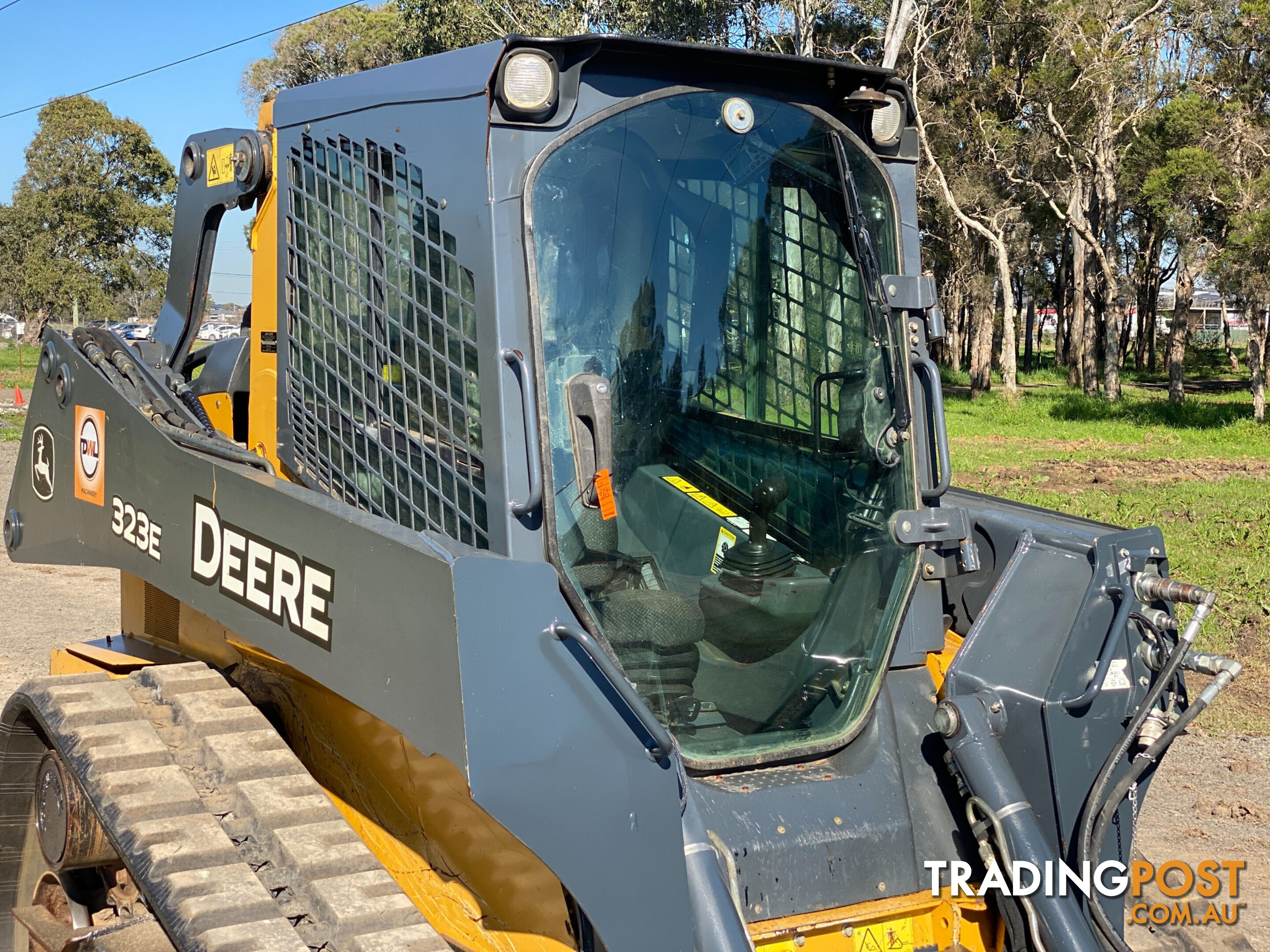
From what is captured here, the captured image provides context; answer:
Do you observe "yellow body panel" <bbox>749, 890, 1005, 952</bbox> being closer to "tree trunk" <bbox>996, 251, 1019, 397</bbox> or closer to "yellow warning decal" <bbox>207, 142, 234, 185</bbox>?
"yellow warning decal" <bbox>207, 142, 234, 185</bbox>

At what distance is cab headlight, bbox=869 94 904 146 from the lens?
2.72 m

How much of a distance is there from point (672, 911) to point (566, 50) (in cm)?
154

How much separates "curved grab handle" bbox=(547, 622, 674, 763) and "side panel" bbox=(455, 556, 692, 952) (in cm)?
2

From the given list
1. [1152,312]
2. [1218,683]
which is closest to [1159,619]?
[1218,683]

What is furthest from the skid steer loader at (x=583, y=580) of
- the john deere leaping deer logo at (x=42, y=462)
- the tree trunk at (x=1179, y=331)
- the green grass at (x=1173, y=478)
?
the tree trunk at (x=1179, y=331)

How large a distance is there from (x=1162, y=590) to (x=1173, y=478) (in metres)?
13.1

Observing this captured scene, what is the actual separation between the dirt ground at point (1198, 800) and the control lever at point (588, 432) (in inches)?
72.1

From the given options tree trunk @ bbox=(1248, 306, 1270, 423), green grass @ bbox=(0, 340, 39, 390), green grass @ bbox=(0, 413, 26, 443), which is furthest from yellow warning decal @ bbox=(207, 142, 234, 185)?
tree trunk @ bbox=(1248, 306, 1270, 423)

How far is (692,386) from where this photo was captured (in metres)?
2.62

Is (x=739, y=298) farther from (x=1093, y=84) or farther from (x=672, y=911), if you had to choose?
(x=1093, y=84)

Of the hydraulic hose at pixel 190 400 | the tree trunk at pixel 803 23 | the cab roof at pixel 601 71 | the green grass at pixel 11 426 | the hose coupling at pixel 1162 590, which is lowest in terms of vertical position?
the green grass at pixel 11 426

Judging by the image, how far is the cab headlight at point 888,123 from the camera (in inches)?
107

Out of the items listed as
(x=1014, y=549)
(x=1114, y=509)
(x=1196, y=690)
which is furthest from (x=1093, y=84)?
(x=1014, y=549)

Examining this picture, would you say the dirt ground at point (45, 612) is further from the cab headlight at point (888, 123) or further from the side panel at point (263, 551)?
the cab headlight at point (888, 123)
